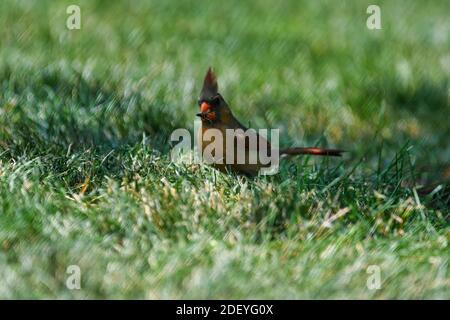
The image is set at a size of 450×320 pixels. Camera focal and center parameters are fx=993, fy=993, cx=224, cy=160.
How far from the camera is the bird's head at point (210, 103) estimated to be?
4742 mm

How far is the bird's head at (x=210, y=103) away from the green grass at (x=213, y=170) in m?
0.28

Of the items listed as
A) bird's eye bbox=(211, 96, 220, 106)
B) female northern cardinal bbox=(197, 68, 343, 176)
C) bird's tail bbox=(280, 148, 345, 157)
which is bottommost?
bird's tail bbox=(280, 148, 345, 157)

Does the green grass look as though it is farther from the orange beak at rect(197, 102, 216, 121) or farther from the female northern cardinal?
the orange beak at rect(197, 102, 216, 121)

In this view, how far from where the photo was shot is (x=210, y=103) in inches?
188

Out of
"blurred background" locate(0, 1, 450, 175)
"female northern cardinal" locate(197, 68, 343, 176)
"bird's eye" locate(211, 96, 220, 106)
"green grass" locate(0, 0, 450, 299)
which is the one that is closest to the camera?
"green grass" locate(0, 0, 450, 299)

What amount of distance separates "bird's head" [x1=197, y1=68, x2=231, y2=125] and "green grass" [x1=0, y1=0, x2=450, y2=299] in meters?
0.28

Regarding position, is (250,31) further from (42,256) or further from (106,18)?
(42,256)

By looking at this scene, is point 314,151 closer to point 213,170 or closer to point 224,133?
point 224,133

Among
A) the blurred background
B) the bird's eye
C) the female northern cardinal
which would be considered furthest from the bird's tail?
the bird's eye

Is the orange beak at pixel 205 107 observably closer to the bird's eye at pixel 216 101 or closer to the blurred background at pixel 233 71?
the bird's eye at pixel 216 101

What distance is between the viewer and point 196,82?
614 cm

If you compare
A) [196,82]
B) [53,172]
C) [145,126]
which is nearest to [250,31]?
[196,82]

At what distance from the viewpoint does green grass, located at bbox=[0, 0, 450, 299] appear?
11.4 feet

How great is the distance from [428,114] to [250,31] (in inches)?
62.1
